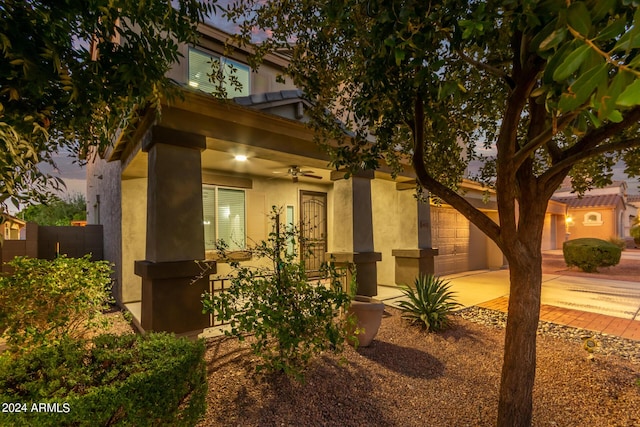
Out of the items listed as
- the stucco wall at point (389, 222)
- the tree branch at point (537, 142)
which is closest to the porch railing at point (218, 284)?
the tree branch at point (537, 142)

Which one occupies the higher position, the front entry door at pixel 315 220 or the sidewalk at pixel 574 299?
the front entry door at pixel 315 220

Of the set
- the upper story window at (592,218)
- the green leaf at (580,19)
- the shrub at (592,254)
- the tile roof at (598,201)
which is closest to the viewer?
the green leaf at (580,19)

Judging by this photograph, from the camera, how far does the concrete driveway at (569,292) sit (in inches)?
274

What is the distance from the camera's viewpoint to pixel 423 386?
3863mm

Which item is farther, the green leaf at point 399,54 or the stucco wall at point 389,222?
the stucco wall at point 389,222

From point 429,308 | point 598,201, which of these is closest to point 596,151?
point 429,308

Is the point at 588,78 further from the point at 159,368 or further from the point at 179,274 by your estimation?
the point at 179,274

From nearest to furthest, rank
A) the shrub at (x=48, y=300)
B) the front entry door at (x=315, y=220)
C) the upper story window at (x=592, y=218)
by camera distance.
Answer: the shrub at (x=48, y=300)
the front entry door at (x=315, y=220)
the upper story window at (x=592, y=218)

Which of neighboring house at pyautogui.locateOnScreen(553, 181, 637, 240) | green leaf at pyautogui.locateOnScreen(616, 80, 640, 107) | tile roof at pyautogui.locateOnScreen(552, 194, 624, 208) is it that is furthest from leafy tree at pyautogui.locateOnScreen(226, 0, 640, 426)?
tile roof at pyautogui.locateOnScreen(552, 194, 624, 208)

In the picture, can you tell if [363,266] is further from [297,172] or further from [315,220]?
[315,220]

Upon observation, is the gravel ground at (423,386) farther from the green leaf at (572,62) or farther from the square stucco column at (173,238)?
the green leaf at (572,62)

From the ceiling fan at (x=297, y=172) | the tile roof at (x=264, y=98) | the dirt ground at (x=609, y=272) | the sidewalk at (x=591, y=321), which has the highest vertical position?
the tile roof at (x=264, y=98)

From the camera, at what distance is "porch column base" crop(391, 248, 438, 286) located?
888cm

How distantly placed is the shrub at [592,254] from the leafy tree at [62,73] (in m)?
14.7
